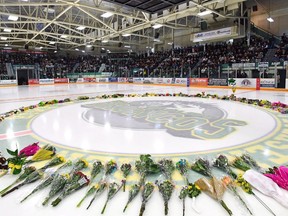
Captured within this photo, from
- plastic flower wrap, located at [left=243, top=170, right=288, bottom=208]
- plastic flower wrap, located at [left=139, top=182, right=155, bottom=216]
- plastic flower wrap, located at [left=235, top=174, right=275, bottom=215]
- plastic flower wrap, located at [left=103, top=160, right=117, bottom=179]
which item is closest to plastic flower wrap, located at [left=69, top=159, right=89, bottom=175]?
plastic flower wrap, located at [left=103, top=160, right=117, bottom=179]

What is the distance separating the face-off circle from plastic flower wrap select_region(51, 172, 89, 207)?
1.29 meters

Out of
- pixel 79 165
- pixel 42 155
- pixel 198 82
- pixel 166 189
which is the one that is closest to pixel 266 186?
pixel 166 189

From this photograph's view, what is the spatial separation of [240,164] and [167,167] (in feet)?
3.90

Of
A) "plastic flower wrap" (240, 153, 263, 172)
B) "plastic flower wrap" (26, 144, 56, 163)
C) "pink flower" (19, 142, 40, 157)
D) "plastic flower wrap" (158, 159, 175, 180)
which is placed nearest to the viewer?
"plastic flower wrap" (158, 159, 175, 180)

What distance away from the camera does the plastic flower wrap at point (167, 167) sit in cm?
351

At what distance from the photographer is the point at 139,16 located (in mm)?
20953

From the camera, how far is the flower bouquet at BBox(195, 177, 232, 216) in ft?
9.57

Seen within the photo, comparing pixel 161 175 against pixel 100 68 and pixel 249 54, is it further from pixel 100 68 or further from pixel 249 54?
pixel 100 68

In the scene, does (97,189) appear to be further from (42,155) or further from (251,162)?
(251,162)

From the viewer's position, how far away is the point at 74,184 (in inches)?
126

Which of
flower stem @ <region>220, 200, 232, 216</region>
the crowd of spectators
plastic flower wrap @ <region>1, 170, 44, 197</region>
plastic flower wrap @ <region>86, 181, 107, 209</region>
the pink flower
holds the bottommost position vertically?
flower stem @ <region>220, 200, 232, 216</region>

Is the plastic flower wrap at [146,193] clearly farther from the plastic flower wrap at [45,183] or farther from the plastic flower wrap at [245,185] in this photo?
the plastic flower wrap at [45,183]

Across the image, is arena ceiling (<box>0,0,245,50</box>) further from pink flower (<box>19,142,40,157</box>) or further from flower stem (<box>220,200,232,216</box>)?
flower stem (<box>220,200,232,216</box>)

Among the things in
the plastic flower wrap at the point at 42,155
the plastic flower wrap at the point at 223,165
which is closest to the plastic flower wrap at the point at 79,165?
the plastic flower wrap at the point at 42,155
